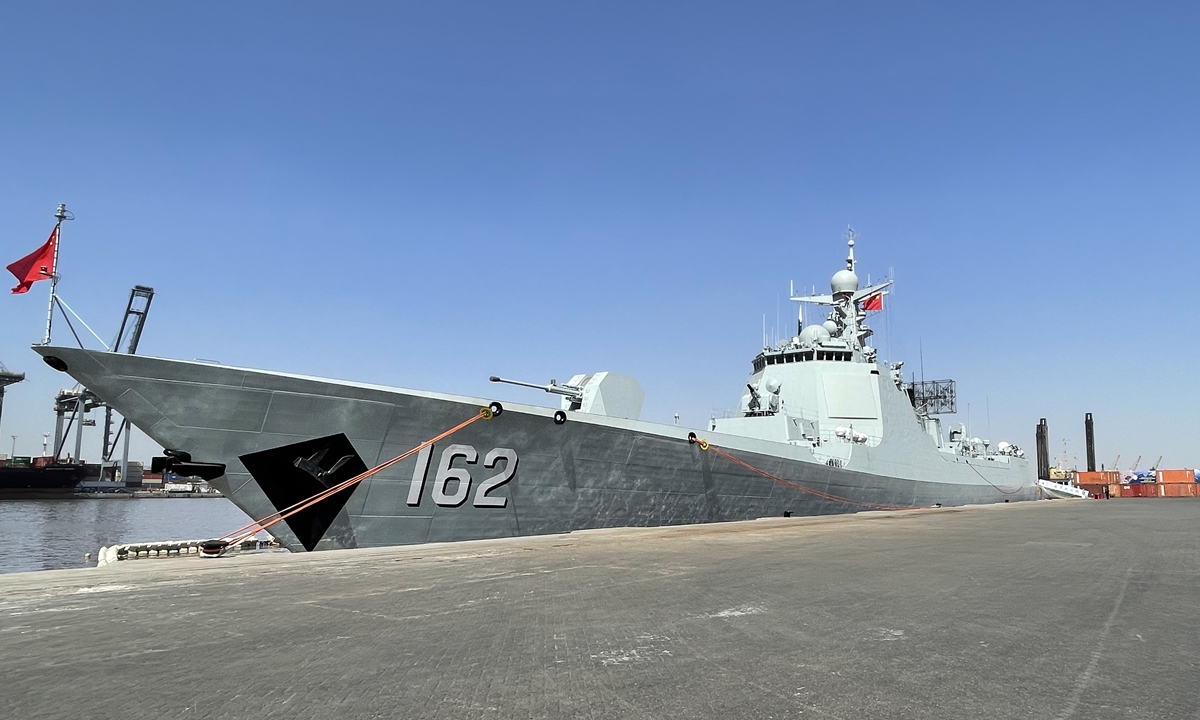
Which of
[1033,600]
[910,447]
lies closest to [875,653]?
[1033,600]

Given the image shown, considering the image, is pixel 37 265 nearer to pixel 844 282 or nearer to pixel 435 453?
pixel 435 453

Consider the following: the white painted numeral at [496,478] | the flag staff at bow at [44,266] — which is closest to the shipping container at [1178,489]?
the white painted numeral at [496,478]

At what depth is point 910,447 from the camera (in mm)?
22406

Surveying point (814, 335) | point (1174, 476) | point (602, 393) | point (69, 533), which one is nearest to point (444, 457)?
point (602, 393)

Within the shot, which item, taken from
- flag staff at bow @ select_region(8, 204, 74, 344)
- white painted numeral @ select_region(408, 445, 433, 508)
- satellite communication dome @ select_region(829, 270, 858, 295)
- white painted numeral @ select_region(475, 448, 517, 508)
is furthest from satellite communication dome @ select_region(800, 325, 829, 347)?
flag staff at bow @ select_region(8, 204, 74, 344)

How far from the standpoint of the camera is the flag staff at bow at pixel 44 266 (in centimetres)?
852

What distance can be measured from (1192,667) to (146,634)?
5978 mm

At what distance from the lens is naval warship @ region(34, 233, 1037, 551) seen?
9047mm

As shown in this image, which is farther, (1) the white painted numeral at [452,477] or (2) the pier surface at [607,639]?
(1) the white painted numeral at [452,477]

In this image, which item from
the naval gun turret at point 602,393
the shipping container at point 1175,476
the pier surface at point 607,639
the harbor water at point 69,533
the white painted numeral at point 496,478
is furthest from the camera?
the shipping container at point 1175,476

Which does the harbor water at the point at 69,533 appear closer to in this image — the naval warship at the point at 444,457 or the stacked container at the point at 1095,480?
the naval warship at the point at 444,457

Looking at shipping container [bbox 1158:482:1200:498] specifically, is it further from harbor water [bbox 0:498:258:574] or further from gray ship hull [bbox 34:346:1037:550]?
harbor water [bbox 0:498:258:574]

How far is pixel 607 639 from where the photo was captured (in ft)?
13.5

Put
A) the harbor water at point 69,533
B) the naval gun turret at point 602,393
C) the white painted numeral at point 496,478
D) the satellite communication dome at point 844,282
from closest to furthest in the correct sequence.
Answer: the white painted numeral at point 496,478
the naval gun turret at point 602,393
the harbor water at point 69,533
the satellite communication dome at point 844,282
